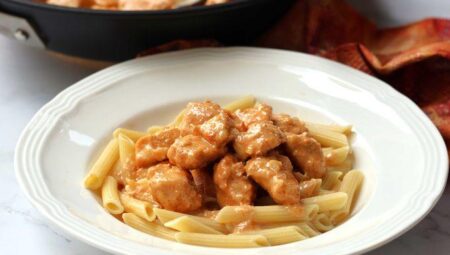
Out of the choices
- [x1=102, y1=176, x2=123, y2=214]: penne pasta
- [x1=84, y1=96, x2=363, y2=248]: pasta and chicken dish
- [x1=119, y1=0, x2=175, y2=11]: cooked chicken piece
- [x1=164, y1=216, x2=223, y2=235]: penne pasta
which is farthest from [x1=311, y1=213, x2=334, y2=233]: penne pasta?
[x1=119, y1=0, x2=175, y2=11]: cooked chicken piece

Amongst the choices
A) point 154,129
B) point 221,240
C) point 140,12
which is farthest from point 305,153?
point 140,12

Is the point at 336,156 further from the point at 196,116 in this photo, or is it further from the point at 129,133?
the point at 129,133

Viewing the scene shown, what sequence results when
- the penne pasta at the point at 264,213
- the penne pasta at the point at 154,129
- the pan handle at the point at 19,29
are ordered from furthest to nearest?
1. the pan handle at the point at 19,29
2. the penne pasta at the point at 154,129
3. the penne pasta at the point at 264,213

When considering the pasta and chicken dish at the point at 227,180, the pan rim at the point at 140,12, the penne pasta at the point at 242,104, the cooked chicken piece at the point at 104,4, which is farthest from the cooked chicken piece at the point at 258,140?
the cooked chicken piece at the point at 104,4

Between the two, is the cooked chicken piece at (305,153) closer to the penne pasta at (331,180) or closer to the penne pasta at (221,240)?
the penne pasta at (331,180)

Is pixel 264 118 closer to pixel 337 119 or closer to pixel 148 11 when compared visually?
pixel 337 119


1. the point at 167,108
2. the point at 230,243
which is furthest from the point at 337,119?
the point at 230,243

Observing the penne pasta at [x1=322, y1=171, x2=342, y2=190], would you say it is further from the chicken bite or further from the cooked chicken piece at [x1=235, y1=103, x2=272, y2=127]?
the chicken bite

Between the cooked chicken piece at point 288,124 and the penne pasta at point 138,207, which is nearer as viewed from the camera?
the penne pasta at point 138,207
